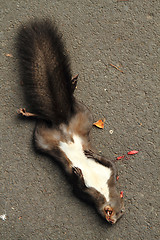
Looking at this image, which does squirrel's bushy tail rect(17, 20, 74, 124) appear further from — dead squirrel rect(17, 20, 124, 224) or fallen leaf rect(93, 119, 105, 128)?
fallen leaf rect(93, 119, 105, 128)

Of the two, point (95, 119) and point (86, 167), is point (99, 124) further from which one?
point (86, 167)

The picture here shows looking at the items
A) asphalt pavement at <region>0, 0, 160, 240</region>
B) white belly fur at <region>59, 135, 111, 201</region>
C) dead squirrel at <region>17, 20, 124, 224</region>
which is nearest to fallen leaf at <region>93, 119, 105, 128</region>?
asphalt pavement at <region>0, 0, 160, 240</region>

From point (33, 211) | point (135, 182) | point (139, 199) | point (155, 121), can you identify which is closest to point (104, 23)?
point (155, 121)

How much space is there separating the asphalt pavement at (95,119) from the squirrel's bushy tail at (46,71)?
1.01 feet

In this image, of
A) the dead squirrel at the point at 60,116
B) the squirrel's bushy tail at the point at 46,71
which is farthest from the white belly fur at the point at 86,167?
the squirrel's bushy tail at the point at 46,71

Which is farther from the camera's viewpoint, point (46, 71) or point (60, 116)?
point (60, 116)

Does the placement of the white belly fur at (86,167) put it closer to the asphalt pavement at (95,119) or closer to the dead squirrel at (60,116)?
the dead squirrel at (60,116)

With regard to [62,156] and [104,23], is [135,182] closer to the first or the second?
[62,156]

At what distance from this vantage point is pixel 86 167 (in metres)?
2.81

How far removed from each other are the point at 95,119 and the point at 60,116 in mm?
512

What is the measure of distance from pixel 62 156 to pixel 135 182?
3.04ft

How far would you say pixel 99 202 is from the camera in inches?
112

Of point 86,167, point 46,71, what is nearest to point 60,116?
point 46,71

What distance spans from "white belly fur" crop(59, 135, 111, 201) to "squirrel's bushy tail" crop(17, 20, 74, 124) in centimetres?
29
